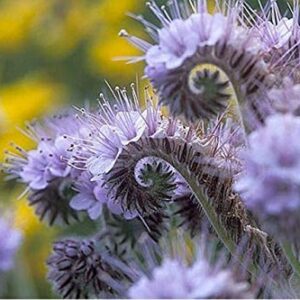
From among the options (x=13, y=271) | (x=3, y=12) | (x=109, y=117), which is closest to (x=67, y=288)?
(x=109, y=117)

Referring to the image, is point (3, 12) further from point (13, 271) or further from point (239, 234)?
point (239, 234)

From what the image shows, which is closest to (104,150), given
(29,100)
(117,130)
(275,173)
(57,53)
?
(117,130)

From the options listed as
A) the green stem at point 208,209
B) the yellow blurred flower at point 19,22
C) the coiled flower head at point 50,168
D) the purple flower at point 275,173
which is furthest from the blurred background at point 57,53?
the purple flower at point 275,173

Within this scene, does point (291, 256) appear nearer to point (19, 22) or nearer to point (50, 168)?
point (50, 168)

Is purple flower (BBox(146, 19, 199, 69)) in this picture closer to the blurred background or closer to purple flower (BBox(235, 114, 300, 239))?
purple flower (BBox(235, 114, 300, 239))

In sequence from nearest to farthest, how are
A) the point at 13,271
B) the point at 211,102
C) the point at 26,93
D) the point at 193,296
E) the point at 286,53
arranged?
the point at 193,296 → the point at 211,102 → the point at 286,53 → the point at 13,271 → the point at 26,93

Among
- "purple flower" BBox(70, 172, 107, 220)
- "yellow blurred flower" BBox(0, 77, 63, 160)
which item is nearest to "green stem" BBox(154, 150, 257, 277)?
"purple flower" BBox(70, 172, 107, 220)

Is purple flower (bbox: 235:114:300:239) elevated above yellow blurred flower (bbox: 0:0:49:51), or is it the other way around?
yellow blurred flower (bbox: 0:0:49:51)
